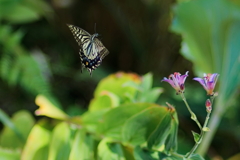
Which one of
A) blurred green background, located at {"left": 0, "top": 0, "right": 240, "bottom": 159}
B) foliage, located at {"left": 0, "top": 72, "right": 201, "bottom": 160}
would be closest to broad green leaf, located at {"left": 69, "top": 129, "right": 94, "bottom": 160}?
foliage, located at {"left": 0, "top": 72, "right": 201, "bottom": 160}

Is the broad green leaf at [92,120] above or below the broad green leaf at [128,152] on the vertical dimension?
above

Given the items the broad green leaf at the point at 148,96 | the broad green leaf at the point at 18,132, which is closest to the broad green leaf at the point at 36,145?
the broad green leaf at the point at 18,132

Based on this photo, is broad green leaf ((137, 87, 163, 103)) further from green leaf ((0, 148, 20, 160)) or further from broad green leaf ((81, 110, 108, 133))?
green leaf ((0, 148, 20, 160))

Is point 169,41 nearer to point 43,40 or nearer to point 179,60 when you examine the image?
point 179,60

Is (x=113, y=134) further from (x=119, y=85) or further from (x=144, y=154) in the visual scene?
(x=119, y=85)

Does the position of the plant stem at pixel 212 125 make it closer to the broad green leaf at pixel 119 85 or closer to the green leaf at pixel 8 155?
the broad green leaf at pixel 119 85

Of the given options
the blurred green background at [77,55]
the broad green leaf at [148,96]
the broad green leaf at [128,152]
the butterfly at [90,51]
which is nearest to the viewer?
the butterfly at [90,51]

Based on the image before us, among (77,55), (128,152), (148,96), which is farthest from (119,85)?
(77,55)
